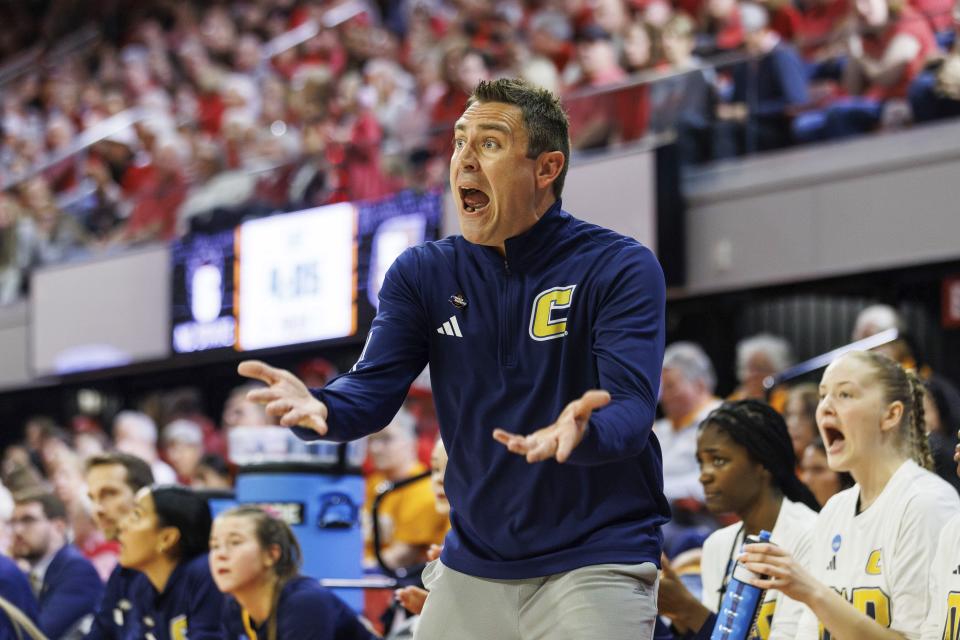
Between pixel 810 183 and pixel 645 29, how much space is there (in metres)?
1.51

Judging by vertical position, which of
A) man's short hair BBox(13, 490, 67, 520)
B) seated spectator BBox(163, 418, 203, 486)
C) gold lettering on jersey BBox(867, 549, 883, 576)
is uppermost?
seated spectator BBox(163, 418, 203, 486)

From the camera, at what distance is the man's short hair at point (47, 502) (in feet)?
23.0

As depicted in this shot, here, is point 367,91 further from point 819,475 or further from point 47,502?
point 819,475

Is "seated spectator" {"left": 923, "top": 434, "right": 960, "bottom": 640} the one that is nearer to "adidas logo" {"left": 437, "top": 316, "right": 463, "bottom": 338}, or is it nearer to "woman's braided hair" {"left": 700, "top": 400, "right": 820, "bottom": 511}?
"woman's braided hair" {"left": 700, "top": 400, "right": 820, "bottom": 511}

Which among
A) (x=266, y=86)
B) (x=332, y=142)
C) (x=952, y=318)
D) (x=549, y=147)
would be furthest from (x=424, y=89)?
(x=549, y=147)

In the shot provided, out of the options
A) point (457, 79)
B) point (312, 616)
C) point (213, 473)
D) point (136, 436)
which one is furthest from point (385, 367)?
point (457, 79)

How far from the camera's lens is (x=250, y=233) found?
10469mm

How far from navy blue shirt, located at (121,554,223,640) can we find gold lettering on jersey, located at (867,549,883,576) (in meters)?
2.55

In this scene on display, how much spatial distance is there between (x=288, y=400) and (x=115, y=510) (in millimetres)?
3541

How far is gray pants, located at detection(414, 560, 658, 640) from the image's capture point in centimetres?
268

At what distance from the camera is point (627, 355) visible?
2.68 m

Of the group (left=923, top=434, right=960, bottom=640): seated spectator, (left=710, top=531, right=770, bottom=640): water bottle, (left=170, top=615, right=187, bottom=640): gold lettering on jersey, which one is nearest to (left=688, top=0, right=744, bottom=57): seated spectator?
(left=170, top=615, right=187, bottom=640): gold lettering on jersey

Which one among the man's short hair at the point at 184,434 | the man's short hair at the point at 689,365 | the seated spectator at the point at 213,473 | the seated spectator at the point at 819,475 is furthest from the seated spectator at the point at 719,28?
the seated spectator at the point at 819,475

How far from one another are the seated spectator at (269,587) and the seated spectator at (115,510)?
60 centimetres
